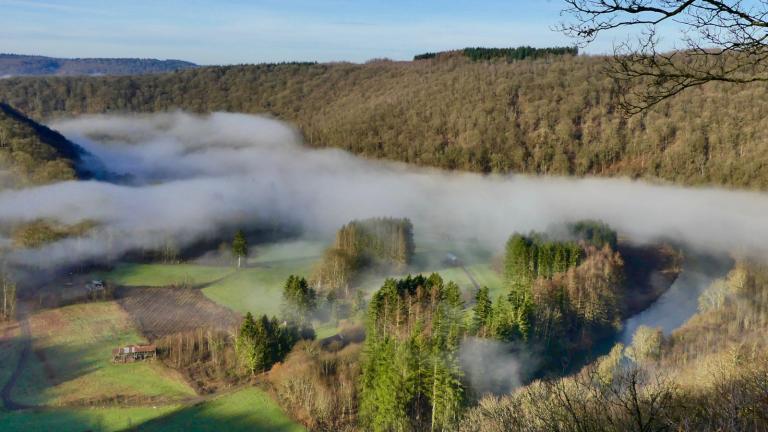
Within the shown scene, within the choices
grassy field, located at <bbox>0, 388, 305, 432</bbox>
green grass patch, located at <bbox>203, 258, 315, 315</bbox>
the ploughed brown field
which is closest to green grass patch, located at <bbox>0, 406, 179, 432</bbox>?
grassy field, located at <bbox>0, 388, 305, 432</bbox>

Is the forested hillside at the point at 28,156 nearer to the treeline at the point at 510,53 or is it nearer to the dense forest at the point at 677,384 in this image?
Result: the dense forest at the point at 677,384

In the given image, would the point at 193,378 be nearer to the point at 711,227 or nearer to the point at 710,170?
the point at 711,227

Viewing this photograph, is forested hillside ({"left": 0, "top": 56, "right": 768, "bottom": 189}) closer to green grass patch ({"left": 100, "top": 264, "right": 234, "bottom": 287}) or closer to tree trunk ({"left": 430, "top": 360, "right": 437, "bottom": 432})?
green grass patch ({"left": 100, "top": 264, "right": 234, "bottom": 287})

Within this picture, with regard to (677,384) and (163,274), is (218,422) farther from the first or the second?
(163,274)

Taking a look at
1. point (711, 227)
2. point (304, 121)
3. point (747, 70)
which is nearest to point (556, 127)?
point (711, 227)

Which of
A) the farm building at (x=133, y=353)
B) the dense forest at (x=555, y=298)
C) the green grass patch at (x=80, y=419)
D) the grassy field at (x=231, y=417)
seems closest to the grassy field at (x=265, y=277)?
the farm building at (x=133, y=353)

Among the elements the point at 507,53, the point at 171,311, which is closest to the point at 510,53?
the point at 507,53
